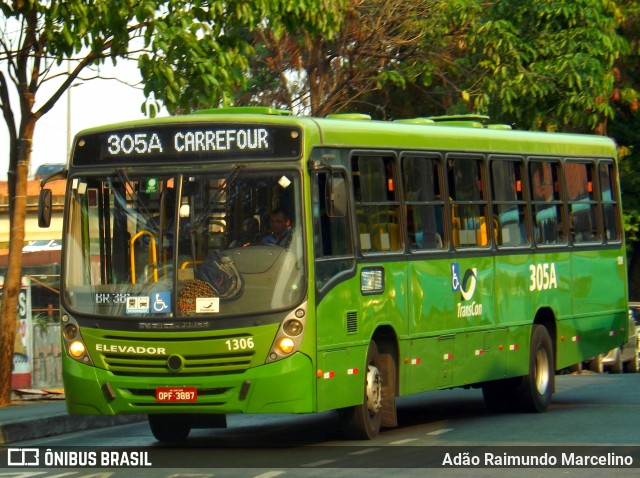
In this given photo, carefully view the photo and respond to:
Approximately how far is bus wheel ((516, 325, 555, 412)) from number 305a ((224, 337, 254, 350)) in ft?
18.0

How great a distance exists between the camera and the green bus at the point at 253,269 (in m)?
11.7

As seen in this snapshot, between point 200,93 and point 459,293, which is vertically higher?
point 200,93

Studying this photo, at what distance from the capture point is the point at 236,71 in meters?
16.5

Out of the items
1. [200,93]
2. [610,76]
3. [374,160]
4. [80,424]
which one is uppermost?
[610,76]

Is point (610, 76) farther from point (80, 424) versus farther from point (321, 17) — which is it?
point (80, 424)

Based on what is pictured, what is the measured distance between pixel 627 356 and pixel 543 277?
35.8 ft

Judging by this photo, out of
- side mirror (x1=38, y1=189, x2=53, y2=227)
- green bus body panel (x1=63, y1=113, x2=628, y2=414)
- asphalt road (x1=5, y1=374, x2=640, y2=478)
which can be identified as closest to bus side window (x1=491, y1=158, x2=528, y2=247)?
green bus body panel (x1=63, y1=113, x2=628, y2=414)

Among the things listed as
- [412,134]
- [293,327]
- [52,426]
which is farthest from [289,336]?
[52,426]

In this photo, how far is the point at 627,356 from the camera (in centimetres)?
2695

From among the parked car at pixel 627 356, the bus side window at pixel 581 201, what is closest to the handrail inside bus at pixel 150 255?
the bus side window at pixel 581 201

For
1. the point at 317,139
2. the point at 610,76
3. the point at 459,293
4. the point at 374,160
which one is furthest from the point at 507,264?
the point at 610,76

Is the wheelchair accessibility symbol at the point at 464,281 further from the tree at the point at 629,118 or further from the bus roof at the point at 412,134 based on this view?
the tree at the point at 629,118

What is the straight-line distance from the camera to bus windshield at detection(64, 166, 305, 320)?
11.7 meters

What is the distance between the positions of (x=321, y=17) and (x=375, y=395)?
18.3 feet
